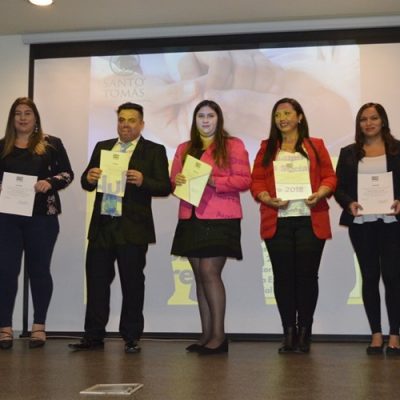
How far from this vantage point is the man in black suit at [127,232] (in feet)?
11.8

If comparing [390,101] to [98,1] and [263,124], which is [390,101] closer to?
[263,124]

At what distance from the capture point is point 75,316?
187 inches

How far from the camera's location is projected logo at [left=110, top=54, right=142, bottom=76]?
4.92 meters

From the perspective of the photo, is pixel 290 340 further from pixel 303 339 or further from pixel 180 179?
pixel 180 179

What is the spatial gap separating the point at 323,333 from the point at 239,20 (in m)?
2.40

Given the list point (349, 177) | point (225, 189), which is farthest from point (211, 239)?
point (349, 177)

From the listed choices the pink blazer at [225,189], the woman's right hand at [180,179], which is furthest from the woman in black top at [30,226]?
the pink blazer at [225,189]

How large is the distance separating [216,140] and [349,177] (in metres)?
0.82

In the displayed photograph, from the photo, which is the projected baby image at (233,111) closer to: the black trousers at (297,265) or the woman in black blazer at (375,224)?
the woman in black blazer at (375,224)

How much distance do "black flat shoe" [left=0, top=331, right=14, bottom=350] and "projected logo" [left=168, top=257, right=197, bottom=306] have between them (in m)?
1.28

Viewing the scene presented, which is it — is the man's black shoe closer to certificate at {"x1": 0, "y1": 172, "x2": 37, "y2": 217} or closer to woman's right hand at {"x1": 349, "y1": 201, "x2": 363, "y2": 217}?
certificate at {"x1": 0, "y1": 172, "x2": 37, "y2": 217}

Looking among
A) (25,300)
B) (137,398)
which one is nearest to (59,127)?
(25,300)

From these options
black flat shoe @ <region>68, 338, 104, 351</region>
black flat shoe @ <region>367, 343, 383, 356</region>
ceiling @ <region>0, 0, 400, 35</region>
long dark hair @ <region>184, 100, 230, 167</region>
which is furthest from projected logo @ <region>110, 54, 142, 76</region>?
black flat shoe @ <region>367, 343, 383, 356</region>

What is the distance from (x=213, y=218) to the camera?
138 inches
